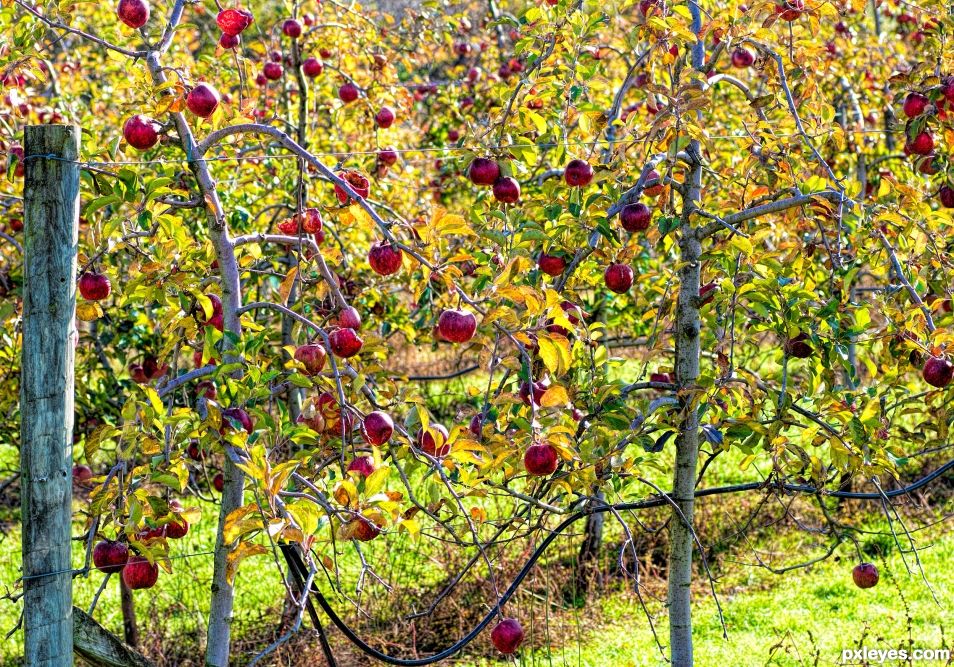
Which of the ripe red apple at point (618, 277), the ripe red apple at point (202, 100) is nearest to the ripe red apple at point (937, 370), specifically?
the ripe red apple at point (618, 277)

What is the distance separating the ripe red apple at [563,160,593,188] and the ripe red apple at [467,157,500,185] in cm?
17

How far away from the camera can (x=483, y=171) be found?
2371mm

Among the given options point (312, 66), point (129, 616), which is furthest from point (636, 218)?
point (129, 616)

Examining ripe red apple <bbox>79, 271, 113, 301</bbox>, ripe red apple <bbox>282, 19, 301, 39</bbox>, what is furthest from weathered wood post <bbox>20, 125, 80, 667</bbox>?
ripe red apple <bbox>282, 19, 301, 39</bbox>

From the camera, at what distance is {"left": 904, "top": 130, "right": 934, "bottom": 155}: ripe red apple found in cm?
296

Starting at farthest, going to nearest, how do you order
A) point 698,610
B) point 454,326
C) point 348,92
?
1. point 698,610
2. point 348,92
3. point 454,326

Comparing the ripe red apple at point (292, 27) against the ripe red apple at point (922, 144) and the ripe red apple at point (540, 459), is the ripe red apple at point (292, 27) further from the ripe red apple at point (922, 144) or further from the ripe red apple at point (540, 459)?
the ripe red apple at point (540, 459)

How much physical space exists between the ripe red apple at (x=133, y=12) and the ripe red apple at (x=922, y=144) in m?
2.11

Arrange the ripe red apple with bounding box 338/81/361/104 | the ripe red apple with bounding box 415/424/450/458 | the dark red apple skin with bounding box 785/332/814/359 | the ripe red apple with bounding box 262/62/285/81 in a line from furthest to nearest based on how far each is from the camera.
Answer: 1. the ripe red apple with bounding box 262/62/285/81
2. the ripe red apple with bounding box 338/81/361/104
3. the dark red apple skin with bounding box 785/332/814/359
4. the ripe red apple with bounding box 415/424/450/458

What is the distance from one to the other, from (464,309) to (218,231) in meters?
0.68

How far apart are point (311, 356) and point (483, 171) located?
0.60 metres

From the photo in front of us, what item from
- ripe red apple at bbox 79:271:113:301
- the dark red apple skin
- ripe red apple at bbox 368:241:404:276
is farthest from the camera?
the dark red apple skin

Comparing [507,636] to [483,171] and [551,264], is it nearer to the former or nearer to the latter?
[551,264]

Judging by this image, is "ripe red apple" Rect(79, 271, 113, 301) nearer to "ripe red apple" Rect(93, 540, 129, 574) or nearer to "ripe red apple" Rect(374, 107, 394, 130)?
"ripe red apple" Rect(93, 540, 129, 574)
